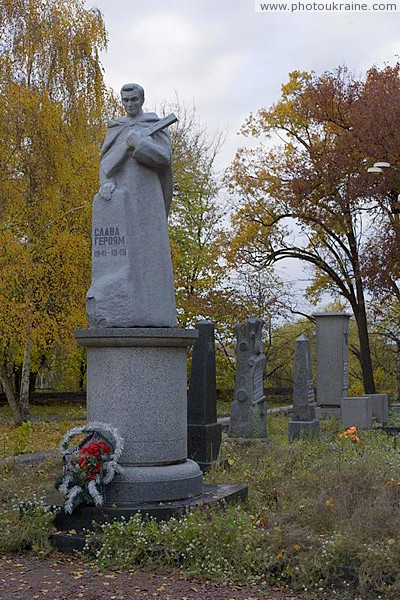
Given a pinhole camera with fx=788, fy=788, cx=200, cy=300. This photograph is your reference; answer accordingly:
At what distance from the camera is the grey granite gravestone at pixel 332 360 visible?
63.4ft

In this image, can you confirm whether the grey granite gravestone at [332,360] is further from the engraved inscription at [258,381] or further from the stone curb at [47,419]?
the stone curb at [47,419]

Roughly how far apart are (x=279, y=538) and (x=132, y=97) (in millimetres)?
4593

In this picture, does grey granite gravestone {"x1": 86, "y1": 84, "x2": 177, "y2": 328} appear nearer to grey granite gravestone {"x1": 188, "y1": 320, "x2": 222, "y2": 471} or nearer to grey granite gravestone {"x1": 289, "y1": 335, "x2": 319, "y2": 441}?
grey granite gravestone {"x1": 188, "y1": 320, "x2": 222, "y2": 471}

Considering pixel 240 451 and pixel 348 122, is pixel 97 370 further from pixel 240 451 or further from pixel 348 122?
pixel 348 122

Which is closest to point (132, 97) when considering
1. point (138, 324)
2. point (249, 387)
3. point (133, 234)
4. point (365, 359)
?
point (133, 234)

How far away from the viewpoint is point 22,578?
19.1 ft

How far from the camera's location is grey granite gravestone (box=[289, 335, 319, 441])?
48.3 ft

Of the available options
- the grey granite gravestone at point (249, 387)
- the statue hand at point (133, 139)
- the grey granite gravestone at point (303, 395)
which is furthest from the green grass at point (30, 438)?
the statue hand at point (133, 139)

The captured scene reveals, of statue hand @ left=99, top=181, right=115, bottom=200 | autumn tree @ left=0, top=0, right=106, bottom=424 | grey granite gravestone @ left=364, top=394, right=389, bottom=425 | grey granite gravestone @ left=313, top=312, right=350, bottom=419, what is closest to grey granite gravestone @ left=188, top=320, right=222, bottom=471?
statue hand @ left=99, top=181, right=115, bottom=200

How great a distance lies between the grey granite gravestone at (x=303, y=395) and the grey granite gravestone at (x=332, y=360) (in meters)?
4.25

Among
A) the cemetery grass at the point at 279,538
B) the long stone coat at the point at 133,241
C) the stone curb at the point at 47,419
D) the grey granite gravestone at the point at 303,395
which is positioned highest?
the long stone coat at the point at 133,241

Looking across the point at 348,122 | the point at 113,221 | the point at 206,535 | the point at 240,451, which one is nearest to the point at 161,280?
the point at 113,221

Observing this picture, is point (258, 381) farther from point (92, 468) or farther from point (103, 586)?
point (103, 586)

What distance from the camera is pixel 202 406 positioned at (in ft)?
35.6
